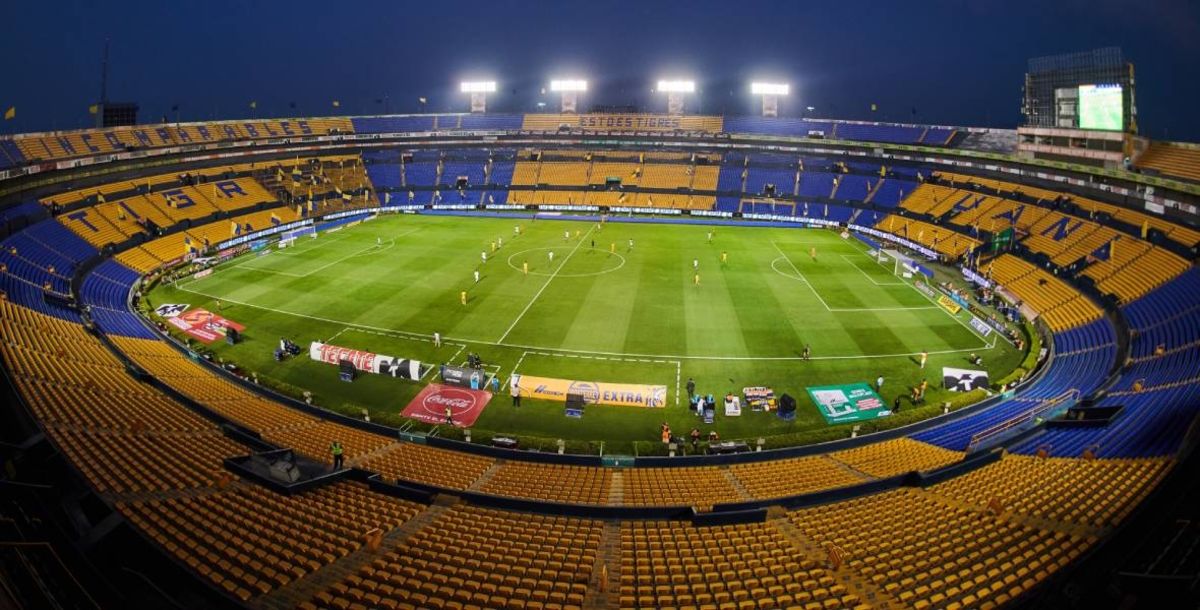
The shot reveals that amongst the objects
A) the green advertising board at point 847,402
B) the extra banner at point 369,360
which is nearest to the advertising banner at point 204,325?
the extra banner at point 369,360

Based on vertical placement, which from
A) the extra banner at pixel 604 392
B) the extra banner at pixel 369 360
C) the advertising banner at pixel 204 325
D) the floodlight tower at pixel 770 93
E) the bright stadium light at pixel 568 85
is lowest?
the extra banner at pixel 604 392

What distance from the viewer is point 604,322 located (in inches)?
1469

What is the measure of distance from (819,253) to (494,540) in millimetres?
48757

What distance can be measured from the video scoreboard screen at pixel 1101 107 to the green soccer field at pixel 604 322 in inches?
779

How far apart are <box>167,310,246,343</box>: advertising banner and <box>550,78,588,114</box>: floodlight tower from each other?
6840 centimetres

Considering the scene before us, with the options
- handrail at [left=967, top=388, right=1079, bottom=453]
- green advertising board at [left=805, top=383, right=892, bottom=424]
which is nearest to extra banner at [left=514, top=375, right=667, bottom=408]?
green advertising board at [left=805, top=383, right=892, bottom=424]

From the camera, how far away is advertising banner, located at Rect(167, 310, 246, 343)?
1381 inches

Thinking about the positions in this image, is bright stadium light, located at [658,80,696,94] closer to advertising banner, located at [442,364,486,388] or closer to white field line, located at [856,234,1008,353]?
white field line, located at [856,234,1008,353]

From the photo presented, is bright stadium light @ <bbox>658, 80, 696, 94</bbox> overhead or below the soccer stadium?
overhead

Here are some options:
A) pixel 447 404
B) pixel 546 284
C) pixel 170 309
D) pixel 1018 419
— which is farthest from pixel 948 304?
pixel 170 309

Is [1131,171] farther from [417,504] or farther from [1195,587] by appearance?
[417,504]

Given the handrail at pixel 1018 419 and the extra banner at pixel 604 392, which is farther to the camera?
the extra banner at pixel 604 392

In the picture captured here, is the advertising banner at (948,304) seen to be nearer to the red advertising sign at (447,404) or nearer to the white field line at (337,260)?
the red advertising sign at (447,404)

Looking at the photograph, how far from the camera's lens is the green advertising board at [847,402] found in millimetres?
26642
